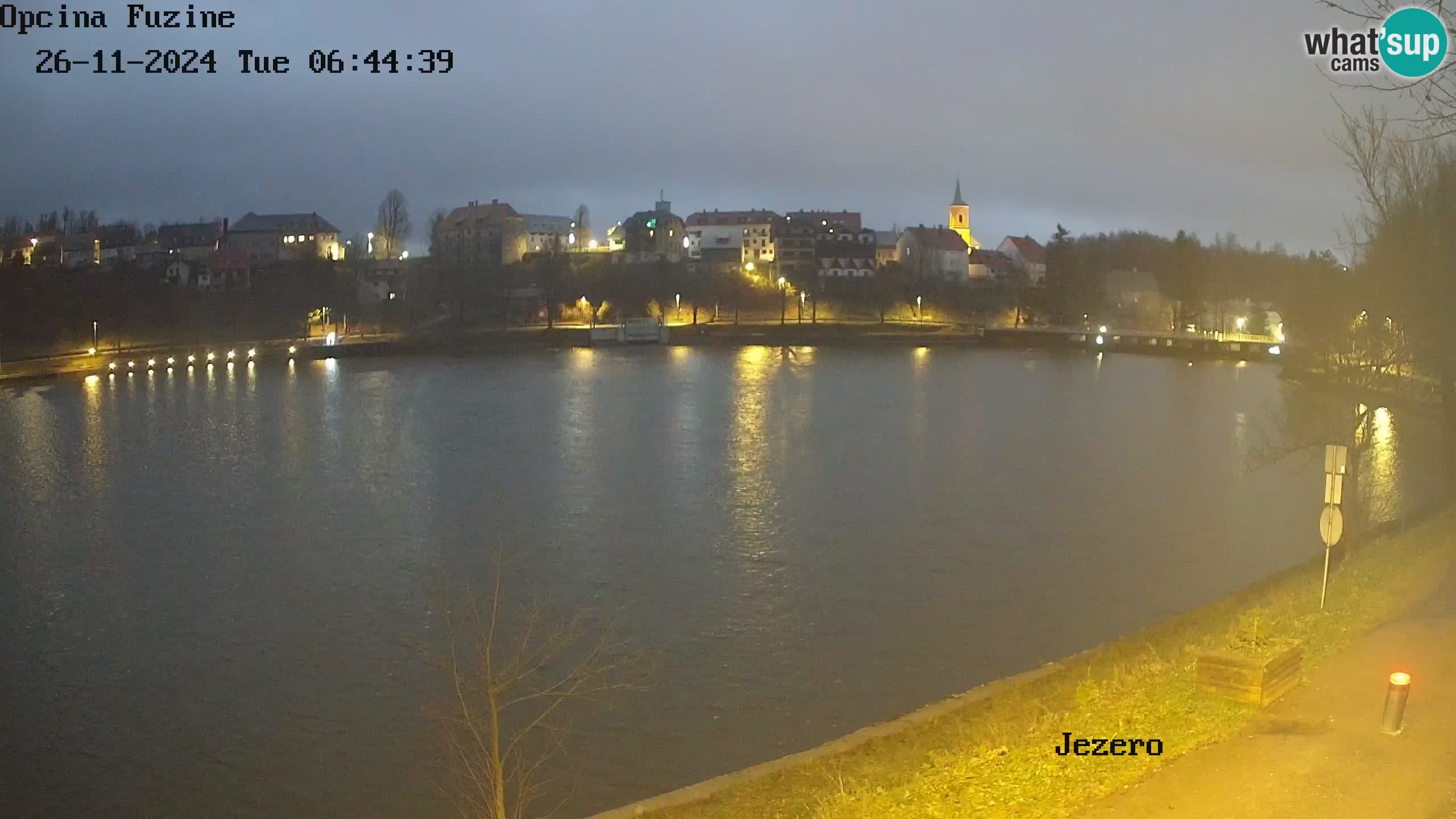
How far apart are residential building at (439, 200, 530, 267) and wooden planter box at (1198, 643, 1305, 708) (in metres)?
51.0

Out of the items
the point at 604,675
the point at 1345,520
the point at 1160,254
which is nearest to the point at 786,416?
the point at 1345,520

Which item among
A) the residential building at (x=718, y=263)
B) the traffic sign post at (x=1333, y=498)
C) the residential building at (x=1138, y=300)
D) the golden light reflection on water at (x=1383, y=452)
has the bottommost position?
the golden light reflection on water at (x=1383, y=452)

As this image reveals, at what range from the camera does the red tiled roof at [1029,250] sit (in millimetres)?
68125

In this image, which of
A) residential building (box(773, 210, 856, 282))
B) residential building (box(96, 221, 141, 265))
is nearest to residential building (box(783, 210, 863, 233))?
residential building (box(773, 210, 856, 282))

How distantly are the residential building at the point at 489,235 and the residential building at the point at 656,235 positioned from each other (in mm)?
5022

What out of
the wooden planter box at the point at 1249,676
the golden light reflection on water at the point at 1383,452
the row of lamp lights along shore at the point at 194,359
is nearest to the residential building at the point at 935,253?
the row of lamp lights along shore at the point at 194,359

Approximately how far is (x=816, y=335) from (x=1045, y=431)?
23491mm

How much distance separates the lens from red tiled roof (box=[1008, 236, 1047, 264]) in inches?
2682

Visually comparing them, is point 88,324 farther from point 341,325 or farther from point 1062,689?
point 1062,689

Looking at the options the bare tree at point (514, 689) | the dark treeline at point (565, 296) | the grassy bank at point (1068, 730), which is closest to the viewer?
the grassy bank at point (1068, 730)

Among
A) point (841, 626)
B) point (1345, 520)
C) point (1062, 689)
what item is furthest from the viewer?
point (1345, 520)

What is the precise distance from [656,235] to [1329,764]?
5499 cm

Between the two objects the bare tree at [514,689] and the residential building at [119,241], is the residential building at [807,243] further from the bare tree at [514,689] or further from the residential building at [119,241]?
the bare tree at [514,689]

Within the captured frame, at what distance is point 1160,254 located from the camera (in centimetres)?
5209
